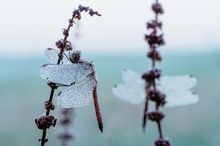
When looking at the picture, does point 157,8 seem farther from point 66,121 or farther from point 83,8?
point 66,121

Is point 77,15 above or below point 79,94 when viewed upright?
above

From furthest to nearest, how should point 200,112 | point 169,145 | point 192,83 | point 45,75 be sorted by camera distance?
1. point 200,112
2. point 192,83
3. point 45,75
4. point 169,145

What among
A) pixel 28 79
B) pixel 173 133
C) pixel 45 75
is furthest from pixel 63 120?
pixel 28 79

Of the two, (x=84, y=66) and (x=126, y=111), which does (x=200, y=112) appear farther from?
(x=84, y=66)

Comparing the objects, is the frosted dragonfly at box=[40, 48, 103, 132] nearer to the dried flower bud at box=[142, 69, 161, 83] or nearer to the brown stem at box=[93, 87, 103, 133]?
the brown stem at box=[93, 87, 103, 133]

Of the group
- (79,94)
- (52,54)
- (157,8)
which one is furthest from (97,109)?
(157,8)
